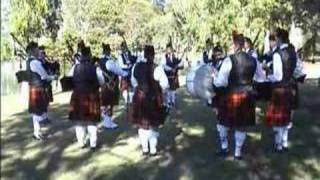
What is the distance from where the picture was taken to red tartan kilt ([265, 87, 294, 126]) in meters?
8.71

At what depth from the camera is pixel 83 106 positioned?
8.61 meters

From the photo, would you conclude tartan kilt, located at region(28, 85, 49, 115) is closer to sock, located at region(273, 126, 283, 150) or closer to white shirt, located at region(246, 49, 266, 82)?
white shirt, located at region(246, 49, 266, 82)

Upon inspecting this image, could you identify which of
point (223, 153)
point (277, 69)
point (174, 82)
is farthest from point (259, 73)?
point (174, 82)

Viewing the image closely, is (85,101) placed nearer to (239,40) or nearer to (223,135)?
(223,135)

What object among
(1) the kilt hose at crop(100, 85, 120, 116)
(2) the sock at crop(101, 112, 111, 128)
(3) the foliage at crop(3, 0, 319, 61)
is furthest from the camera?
(2) the sock at crop(101, 112, 111, 128)

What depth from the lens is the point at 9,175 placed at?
6.96 m

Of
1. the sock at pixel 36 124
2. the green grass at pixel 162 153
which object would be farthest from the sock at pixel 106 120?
the sock at pixel 36 124

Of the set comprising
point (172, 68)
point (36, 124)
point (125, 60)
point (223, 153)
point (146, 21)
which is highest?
point (146, 21)

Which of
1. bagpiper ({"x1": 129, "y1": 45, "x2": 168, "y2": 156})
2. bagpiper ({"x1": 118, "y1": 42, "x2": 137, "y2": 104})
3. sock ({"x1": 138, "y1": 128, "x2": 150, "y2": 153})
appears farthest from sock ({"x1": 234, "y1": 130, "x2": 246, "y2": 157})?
bagpiper ({"x1": 118, "y1": 42, "x2": 137, "y2": 104})

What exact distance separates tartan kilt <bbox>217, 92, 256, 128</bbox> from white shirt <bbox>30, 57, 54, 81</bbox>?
1.95 m

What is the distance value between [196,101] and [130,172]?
6.04 feet

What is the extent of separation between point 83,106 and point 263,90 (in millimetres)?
2060

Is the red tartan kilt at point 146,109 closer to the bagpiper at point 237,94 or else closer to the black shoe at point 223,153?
the bagpiper at point 237,94

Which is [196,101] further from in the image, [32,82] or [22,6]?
[22,6]
